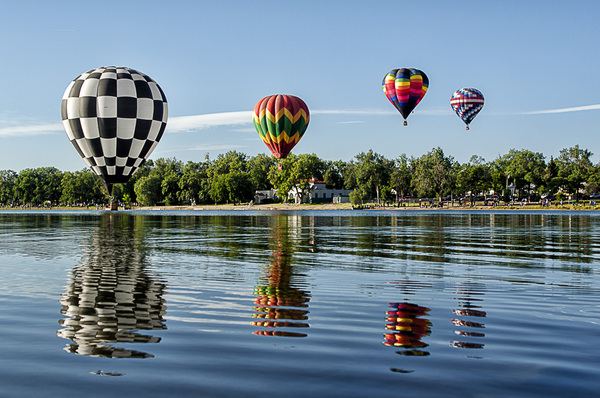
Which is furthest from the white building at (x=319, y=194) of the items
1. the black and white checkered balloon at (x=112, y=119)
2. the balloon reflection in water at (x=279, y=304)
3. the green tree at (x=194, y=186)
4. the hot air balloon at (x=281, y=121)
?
the balloon reflection in water at (x=279, y=304)

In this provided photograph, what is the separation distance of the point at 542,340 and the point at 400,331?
171cm

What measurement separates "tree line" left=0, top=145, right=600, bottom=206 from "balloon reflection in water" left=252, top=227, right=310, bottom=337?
8655cm

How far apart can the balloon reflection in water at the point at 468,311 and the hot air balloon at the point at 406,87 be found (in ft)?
185

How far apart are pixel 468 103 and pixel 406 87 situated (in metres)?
21.3

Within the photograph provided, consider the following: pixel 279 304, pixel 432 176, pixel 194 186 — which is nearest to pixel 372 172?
pixel 432 176

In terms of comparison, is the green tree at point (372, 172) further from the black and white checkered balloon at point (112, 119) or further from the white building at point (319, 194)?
the black and white checkered balloon at point (112, 119)

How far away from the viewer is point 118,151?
106 ft

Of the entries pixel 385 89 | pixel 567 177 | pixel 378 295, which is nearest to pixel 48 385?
pixel 378 295

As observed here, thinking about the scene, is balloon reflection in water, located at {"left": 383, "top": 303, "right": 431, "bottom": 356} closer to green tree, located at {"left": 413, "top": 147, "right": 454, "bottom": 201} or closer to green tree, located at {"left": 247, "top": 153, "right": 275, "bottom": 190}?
green tree, located at {"left": 413, "top": 147, "right": 454, "bottom": 201}

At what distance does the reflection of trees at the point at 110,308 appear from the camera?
21.7ft

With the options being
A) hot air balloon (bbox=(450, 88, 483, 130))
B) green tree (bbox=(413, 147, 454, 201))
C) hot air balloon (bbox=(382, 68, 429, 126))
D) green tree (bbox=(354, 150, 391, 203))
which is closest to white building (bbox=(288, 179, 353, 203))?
green tree (bbox=(354, 150, 391, 203))

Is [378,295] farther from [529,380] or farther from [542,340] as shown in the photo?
[529,380]

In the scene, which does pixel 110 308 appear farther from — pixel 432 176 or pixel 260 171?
pixel 260 171

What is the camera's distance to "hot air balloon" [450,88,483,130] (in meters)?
81.9
